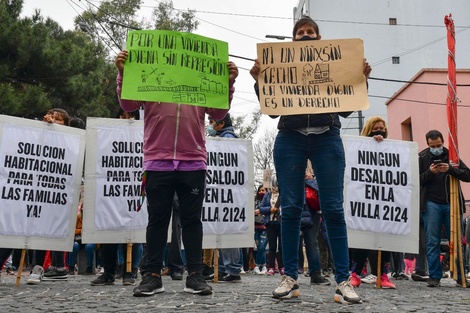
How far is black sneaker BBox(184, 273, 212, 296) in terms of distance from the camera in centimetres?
495

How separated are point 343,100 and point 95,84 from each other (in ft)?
65.1

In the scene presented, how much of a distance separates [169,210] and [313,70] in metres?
1.65

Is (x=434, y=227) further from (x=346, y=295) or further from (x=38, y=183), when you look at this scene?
(x=38, y=183)

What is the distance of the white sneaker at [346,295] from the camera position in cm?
448

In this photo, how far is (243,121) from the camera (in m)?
42.4

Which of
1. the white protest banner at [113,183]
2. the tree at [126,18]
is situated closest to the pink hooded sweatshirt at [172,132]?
the white protest banner at [113,183]

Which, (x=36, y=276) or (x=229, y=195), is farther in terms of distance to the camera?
(x=229, y=195)

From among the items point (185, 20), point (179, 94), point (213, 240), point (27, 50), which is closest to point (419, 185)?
point (213, 240)

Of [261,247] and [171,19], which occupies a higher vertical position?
[171,19]

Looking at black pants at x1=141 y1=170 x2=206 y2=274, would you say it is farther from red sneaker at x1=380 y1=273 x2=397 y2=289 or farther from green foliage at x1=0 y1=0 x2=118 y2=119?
green foliage at x1=0 y1=0 x2=118 y2=119

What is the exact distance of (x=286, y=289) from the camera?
467 cm

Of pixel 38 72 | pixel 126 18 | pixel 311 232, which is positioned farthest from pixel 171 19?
pixel 311 232

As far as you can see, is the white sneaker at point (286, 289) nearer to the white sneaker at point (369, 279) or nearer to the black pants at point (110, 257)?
the black pants at point (110, 257)

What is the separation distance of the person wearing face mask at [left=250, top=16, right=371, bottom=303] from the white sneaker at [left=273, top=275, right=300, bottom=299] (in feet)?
0.04
